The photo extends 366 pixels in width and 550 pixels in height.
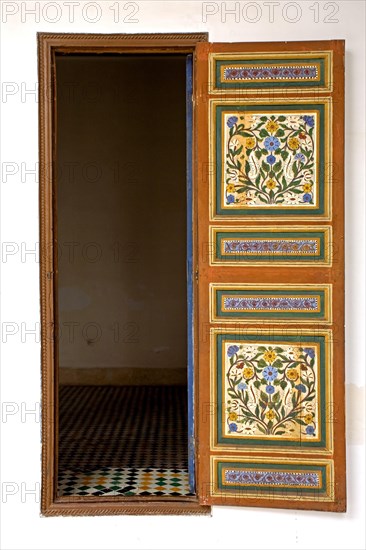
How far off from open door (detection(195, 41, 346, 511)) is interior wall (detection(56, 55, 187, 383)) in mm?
3271

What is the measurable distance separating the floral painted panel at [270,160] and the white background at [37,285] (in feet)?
0.69

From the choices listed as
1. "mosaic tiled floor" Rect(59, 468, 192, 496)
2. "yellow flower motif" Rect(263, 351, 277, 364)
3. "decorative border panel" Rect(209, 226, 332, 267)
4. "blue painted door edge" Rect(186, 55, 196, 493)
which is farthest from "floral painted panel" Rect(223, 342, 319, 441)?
"mosaic tiled floor" Rect(59, 468, 192, 496)

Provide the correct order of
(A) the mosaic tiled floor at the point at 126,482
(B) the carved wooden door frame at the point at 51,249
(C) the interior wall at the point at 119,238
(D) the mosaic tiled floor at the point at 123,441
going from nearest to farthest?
(B) the carved wooden door frame at the point at 51,249, (A) the mosaic tiled floor at the point at 126,482, (D) the mosaic tiled floor at the point at 123,441, (C) the interior wall at the point at 119,238

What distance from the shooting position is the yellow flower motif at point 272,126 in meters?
2.86

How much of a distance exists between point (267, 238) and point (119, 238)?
3.45m

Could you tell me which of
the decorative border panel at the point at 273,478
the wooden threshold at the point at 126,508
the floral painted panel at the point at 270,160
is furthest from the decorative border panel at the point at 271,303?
the wooden threshold at the point at 126,508

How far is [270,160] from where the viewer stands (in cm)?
286

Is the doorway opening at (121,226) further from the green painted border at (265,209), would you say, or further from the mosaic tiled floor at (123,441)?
the green painted border at (265,209)

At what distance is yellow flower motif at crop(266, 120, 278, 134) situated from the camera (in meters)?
2.86

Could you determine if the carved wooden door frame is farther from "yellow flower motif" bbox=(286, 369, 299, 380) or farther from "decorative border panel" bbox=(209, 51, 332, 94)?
"yellow flower motif" bbox=(286, 369, 299, 380)

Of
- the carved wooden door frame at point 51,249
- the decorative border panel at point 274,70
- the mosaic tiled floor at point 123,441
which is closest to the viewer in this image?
the decorative border panel at point 274,70

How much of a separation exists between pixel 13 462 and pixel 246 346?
1.20m

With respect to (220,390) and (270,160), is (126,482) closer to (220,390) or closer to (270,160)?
(220,390)

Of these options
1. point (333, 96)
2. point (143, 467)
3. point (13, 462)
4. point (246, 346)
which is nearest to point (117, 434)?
point (143, 467)
